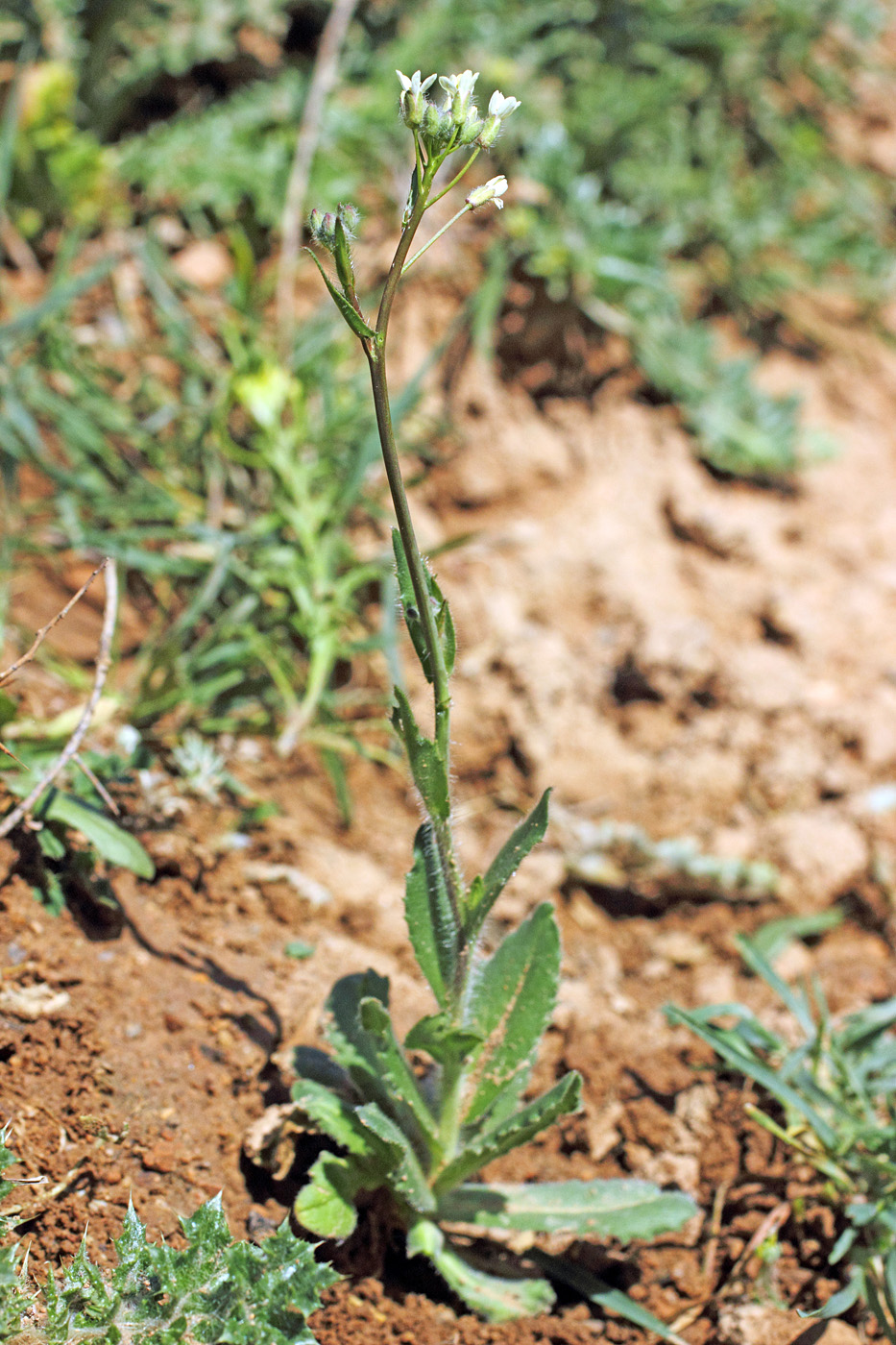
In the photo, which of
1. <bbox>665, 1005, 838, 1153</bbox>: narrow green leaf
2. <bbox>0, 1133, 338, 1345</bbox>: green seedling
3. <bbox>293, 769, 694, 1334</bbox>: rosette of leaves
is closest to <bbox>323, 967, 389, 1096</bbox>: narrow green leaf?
<bbox>293, 769, 694, 1334</bbox>: rosette of leaves

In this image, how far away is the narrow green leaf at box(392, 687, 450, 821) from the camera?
1368mm

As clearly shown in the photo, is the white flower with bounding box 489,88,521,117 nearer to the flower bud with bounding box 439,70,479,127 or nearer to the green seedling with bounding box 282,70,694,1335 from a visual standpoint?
the flower bud with bounding box 439,70,479,127

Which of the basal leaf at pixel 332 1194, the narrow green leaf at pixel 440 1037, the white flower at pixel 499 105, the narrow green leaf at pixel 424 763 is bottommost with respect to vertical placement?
the basal leaf at pixel 332 1194

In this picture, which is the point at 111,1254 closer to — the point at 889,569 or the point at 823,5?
the point at 889,569

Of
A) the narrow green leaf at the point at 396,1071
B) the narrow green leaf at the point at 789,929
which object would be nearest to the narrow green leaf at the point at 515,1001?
the narrow green leaf at the point at 396,1071

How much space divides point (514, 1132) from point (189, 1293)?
0.55 m

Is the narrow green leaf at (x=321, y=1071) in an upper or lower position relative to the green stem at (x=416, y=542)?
lower

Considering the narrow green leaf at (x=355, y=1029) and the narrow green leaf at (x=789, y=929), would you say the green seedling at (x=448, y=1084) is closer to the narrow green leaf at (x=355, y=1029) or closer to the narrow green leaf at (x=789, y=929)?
the narrow green leaf at (x=355, y=1029)

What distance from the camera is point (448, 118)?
1128 millimetres

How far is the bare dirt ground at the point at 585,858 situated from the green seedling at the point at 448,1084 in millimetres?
94

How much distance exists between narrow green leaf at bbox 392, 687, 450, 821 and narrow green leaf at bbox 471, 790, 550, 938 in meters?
0.12

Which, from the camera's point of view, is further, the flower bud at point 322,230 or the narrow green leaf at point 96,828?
the narrow green leaf at point 96,828

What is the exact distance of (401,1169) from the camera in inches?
61.9

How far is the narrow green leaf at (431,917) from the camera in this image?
152 centimetres
